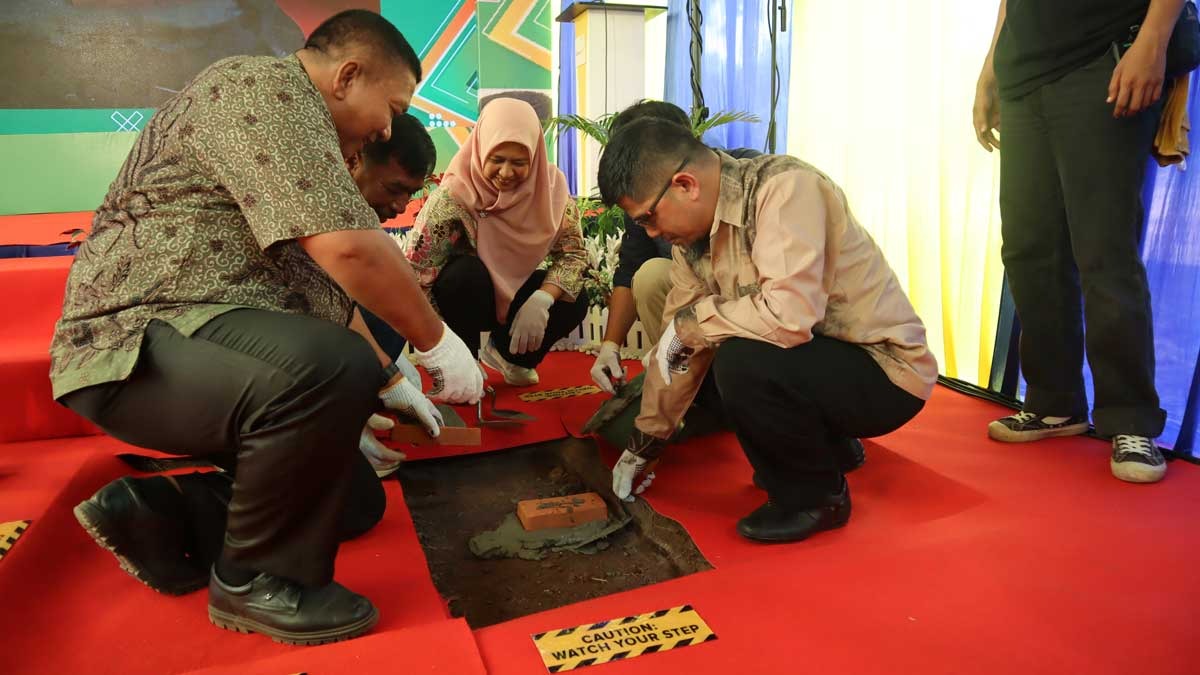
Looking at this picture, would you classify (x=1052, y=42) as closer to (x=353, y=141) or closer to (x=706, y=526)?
(x=706, y=526)

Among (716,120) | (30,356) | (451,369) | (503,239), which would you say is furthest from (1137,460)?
(30,356)

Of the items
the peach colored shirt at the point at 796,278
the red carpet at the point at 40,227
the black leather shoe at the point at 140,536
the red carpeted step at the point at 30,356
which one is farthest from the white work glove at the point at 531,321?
the red carpet at the point at 40,227

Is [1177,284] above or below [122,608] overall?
above

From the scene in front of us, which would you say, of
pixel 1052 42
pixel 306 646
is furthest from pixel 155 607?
pixel 1052 42

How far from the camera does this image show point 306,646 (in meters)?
1.17

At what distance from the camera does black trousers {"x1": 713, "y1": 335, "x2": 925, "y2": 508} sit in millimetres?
1487

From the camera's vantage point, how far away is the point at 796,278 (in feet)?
4.72

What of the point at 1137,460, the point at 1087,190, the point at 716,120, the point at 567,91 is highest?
the point at 567,91

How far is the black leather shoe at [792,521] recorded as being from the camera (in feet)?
5.17

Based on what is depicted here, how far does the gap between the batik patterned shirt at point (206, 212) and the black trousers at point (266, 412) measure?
0.04m

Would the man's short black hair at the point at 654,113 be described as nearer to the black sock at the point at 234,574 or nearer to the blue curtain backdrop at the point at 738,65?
the blue curtain backdrop at the point at 738,65

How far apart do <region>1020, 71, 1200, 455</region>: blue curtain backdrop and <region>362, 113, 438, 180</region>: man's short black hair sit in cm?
177

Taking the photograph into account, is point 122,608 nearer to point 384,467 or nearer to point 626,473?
point 384,467

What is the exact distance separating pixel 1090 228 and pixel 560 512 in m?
1.37
